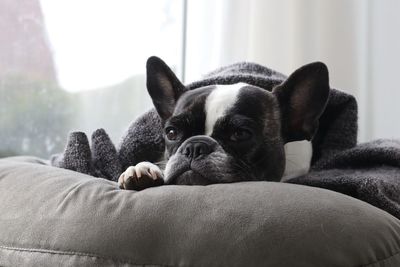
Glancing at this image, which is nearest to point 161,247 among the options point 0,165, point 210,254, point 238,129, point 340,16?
point 210,254

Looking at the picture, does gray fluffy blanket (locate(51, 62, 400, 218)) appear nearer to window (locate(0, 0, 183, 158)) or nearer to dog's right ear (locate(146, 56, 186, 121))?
dog's right ear (locate(146, 56, 186, 121))

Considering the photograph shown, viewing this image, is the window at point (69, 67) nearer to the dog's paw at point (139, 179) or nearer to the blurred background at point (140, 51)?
the blurred background at point (140, 51)

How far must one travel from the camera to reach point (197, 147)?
1165mm

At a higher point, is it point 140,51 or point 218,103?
point 218,103

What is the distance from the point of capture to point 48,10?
211 centimetres

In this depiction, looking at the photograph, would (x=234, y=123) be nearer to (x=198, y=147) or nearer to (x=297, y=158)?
(x=198, y=147)

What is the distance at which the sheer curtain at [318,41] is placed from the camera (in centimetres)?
222

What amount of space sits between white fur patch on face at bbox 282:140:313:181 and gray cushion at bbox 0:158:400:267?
451 mm

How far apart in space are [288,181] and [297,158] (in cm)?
18

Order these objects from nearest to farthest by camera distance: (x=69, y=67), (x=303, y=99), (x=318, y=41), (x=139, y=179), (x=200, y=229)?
(x=200, y=229), (x=139, y=179), (x=303, y=99), (x=69, y=67), (x=318, y=41)

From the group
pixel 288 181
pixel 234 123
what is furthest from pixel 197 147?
pixel 288 181

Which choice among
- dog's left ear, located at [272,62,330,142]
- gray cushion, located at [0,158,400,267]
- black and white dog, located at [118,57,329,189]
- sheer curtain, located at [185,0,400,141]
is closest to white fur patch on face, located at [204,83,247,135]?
black and white dog, located at [118,57,329,189]

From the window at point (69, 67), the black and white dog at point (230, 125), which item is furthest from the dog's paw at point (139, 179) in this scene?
the window at point (69, 67)

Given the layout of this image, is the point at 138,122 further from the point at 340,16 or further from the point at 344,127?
the point at 340,16
